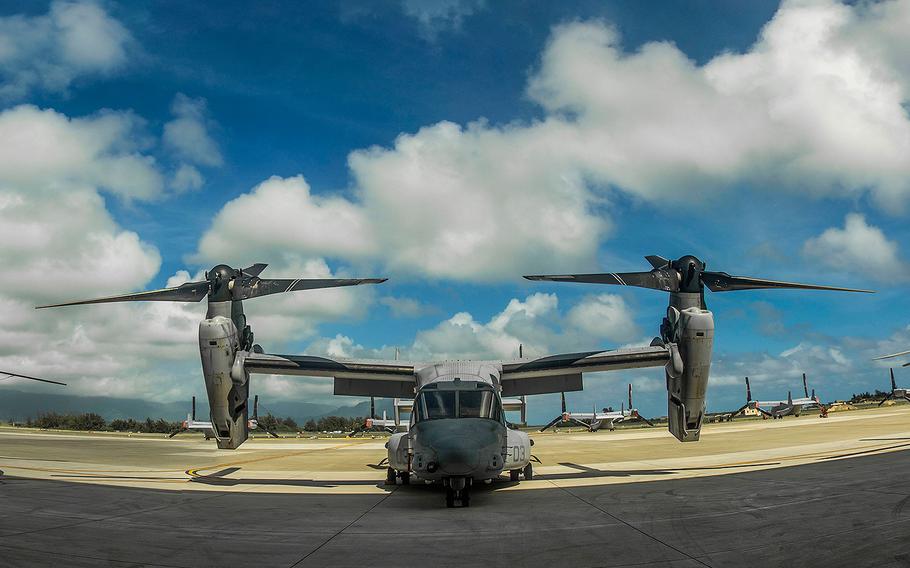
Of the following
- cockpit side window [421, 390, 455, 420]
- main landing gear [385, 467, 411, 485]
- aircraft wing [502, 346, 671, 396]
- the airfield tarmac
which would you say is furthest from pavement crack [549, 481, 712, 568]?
aircraft wing [502, 346, 671, 396]

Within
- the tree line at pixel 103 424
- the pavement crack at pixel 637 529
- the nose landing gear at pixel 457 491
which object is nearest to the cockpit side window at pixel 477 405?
the nose landing gear at pixel 457 491

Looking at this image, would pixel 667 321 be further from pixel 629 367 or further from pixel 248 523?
pixel 248 523

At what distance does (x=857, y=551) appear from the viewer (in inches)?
237

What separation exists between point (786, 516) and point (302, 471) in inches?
610

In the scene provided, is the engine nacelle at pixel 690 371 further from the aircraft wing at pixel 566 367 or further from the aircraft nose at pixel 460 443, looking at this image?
the aircraft nose at pixel 460 443

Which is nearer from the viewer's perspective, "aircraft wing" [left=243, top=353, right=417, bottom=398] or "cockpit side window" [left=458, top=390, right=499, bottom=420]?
"cockpit side window" [left=458, top=390, right=499, bottom=420]

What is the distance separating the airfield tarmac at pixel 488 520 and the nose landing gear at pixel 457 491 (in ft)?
1.38

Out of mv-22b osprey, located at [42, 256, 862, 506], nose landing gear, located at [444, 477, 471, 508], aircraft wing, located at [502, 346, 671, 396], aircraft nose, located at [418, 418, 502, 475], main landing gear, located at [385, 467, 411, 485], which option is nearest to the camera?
Result: aircraft nose, located at [418, 418, 502, 475]

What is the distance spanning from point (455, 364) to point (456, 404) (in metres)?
2.83

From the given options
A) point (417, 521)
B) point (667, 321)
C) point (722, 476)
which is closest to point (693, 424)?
point (722, 476)

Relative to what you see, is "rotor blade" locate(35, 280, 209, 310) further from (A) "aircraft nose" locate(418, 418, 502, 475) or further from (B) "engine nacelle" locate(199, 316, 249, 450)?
(A) "aircraft nose" locate(418, 418, 502, 475)

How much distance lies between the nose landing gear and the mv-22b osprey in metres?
1.91

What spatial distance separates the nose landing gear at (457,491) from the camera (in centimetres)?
1105

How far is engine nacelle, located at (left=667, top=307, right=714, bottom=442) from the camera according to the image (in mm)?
14953
